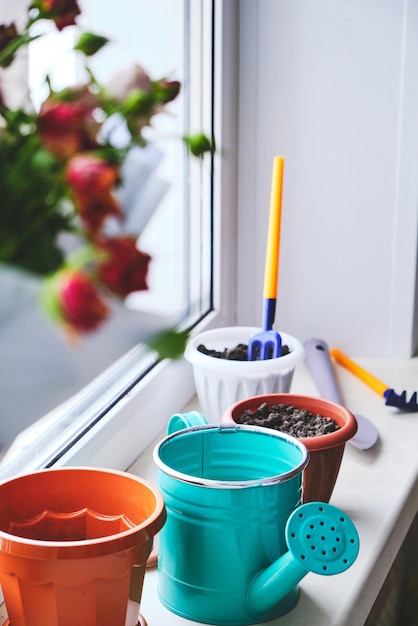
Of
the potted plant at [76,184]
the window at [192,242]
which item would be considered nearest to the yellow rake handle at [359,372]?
the window at [192,242]

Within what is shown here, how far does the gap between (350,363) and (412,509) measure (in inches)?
13.4

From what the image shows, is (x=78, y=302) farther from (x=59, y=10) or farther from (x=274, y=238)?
(x=274, y=238)

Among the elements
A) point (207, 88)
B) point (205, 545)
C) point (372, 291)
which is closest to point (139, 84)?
point (205, 545)

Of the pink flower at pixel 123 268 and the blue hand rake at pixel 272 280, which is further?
the blue hand rake at pixel 272 280

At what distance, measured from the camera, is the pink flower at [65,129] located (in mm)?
319

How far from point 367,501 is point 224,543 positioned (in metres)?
0.28

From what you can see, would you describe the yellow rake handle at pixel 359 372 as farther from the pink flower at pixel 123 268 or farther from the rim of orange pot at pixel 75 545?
the pink flower at pixel 123 268

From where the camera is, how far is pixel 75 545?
0.51 meters

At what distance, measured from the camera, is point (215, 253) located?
3.93 feet

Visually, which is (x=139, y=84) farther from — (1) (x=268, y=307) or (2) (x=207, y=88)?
(2) (x=207, y=88)

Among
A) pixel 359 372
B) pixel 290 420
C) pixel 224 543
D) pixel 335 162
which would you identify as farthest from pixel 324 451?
pixel 335 162

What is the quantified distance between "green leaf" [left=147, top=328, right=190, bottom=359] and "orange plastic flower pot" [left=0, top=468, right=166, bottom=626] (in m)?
0.26

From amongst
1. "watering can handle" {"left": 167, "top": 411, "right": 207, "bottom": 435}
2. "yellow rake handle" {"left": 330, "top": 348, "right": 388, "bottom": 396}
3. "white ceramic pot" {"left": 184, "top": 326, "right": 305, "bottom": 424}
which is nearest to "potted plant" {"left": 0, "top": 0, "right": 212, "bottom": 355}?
"watering can handle" {"left": 167, "top": 411, "right": 207, "bottom": 435}

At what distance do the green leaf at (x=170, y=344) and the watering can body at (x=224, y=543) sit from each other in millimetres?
319
